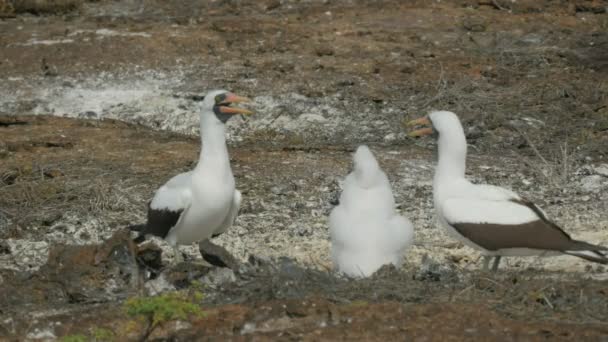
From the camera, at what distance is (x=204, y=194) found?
9.45m

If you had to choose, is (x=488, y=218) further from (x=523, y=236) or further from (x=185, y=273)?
(x=185, y=273)

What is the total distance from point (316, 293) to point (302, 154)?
5.04 m

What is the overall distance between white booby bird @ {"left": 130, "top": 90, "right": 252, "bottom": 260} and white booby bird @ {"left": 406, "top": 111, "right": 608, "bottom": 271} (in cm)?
153

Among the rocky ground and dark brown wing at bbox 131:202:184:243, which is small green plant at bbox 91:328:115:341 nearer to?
the rocky ground

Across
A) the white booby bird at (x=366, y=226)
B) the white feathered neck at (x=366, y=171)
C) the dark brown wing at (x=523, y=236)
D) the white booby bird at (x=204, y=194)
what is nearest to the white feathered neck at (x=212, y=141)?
the white booby bird at (x=204, y=194)

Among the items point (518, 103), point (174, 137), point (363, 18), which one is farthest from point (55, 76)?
point (518, 103)

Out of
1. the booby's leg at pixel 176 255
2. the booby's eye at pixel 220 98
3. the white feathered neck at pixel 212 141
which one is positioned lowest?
the booby's leg at pixel 176 255

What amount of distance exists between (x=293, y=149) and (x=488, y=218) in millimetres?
4464

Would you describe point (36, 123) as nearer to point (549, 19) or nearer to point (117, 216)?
point (117, 216)

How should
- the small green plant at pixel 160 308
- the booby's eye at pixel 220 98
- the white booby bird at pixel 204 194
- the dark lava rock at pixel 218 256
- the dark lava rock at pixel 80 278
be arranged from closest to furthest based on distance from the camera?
the small green plant at pixel 160 308 → the dark lava rock at pixel 80 278 → the dark lava rock at pixel 218 256 → the white booby bird at pixel 204 194 → the booby's eye at pixel 220 98

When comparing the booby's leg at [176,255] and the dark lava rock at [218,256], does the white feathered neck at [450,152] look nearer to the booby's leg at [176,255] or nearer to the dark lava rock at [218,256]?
the dark lava rock at [218,256]

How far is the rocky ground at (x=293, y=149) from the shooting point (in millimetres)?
7688

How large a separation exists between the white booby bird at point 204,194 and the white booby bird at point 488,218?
1.53 metres

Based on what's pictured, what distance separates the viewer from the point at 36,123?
14.2 meters
